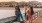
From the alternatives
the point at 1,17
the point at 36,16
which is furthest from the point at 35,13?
the point at 1,17

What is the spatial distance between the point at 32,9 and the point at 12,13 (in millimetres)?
174

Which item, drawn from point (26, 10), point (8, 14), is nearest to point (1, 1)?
point (8, 14)

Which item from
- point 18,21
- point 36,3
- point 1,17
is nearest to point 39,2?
→ point 36,3

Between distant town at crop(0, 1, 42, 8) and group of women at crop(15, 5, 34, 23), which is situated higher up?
distant town at crop(0, 1, 42, 8)

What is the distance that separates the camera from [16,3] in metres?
0.72

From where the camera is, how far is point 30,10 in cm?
73

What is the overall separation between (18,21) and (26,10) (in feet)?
0.38

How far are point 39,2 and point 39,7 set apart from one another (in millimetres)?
42

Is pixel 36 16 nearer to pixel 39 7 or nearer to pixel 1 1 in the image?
pixel 39 7

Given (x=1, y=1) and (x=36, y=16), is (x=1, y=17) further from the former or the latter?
(x=36, y=16)

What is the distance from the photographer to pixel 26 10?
73 cm

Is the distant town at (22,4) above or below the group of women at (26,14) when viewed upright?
above

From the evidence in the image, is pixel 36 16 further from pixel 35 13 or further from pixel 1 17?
pixel 1 17

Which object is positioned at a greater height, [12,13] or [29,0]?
[29,0]
